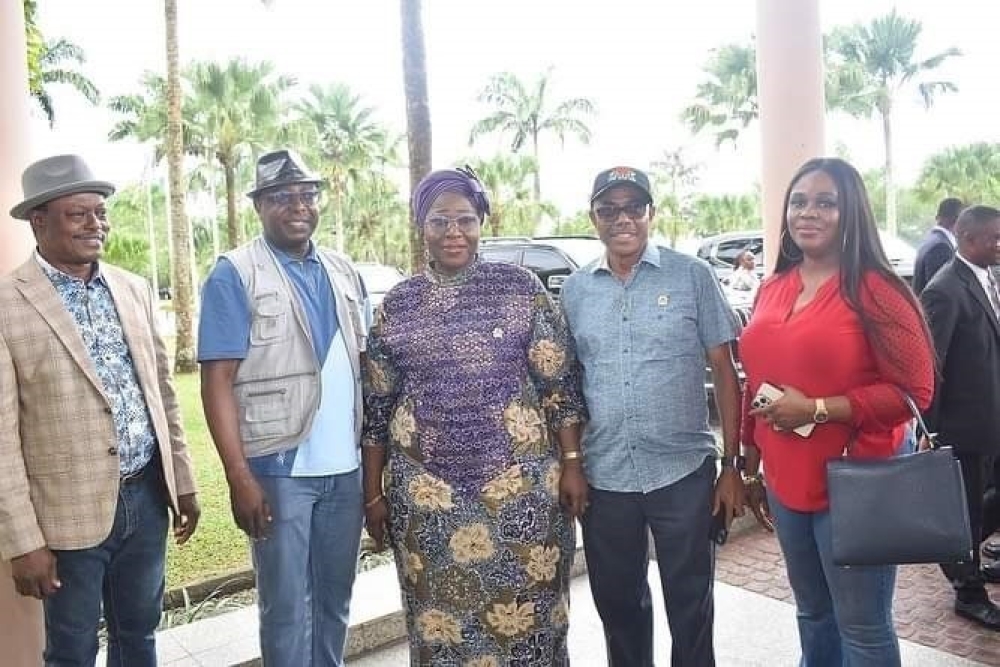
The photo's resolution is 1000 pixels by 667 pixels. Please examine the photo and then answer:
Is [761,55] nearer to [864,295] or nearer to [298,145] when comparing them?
[864,295]

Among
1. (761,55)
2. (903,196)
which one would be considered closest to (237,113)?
(761,55)

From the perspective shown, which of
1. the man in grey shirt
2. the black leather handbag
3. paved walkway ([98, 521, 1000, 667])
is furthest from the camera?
paved walkway ([98, 521, 1000, 667])

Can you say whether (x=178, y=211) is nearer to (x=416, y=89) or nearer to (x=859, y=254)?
(x=416, y=89)

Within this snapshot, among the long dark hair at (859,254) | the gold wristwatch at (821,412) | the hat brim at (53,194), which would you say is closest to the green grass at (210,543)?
the hat brim at (53,194)

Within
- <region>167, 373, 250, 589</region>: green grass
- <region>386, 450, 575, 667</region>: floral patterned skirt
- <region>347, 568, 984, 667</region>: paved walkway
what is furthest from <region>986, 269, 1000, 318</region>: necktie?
<region>167, 373, 250, 589</region>: green grass

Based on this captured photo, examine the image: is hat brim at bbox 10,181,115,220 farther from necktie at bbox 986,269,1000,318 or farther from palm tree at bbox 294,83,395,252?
palm tree at bbox 294,83,395,252

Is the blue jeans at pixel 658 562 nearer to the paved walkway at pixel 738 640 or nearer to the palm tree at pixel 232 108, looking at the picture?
the paved walkway at pixel 738 640

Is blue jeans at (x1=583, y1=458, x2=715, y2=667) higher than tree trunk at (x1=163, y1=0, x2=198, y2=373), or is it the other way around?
tree trunk at (x1=163, y1=0, x2=198, y2=373)

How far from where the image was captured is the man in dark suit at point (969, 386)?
3580 millimetres

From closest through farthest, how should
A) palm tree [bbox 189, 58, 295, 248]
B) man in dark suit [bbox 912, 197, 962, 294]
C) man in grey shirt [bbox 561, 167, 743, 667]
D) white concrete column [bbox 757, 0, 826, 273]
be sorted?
man in grey shirt [bbox 561, 167, 743, 667] < white concrete column [bbox 757, 0, 826, 273] < man in dark suit [bbox 912, 197, 962, 294] < palm tree [bbox 189, 58, 295, 248]

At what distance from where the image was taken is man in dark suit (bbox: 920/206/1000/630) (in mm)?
3580

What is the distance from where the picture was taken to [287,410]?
8.55ft

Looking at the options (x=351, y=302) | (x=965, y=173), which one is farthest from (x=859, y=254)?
(x=965, y=173)

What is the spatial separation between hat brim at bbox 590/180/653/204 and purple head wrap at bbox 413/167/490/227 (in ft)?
1.16
